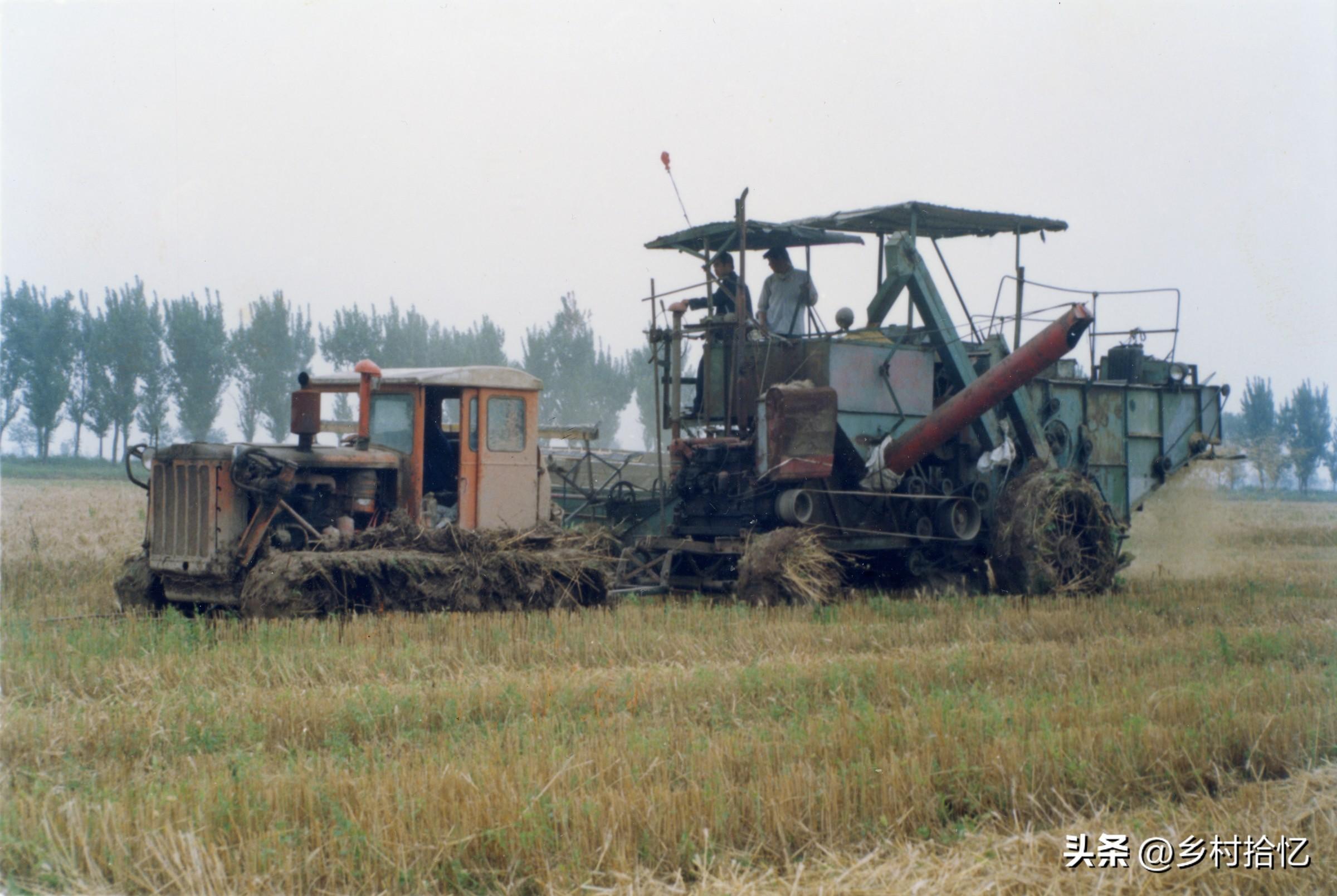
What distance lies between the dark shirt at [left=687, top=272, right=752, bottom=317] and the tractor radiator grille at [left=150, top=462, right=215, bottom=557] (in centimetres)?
515

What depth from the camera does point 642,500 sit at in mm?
13852

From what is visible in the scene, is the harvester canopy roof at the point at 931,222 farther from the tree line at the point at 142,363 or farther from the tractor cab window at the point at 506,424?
the tree line at the point at 142,363

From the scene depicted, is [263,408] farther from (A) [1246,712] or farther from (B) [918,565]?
(A) [1246,712]

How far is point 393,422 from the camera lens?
11.4 meters

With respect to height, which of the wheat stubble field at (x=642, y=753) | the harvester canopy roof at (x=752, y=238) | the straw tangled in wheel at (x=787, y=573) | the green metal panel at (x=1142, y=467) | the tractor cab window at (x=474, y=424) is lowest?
the wheat stubble field at (x=642, y=753)

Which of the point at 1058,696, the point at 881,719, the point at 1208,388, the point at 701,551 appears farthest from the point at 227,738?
the point at 1208,388

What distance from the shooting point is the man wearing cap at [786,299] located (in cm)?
1338

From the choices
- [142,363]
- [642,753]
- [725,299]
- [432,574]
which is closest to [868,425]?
[725,299]

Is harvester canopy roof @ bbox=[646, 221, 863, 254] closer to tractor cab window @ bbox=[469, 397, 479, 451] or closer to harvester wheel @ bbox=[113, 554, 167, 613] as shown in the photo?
tractor cab window @ bbox=[469, 397, 479, 451]

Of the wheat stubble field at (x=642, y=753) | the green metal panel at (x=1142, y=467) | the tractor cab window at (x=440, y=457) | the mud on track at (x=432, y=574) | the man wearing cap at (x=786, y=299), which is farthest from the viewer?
the green metal panel at (x=1142, y=467)

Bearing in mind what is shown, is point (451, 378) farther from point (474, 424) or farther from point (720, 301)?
point (720, 301)

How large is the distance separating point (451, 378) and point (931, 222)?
5799mm

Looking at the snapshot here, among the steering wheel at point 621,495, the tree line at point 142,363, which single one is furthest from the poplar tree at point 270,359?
the steering wheel at point 621,495

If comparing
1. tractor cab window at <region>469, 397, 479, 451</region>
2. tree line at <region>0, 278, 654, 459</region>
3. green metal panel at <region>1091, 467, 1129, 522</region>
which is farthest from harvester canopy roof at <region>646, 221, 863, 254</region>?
tree line at <region>0, 278, 654, 459</region>
